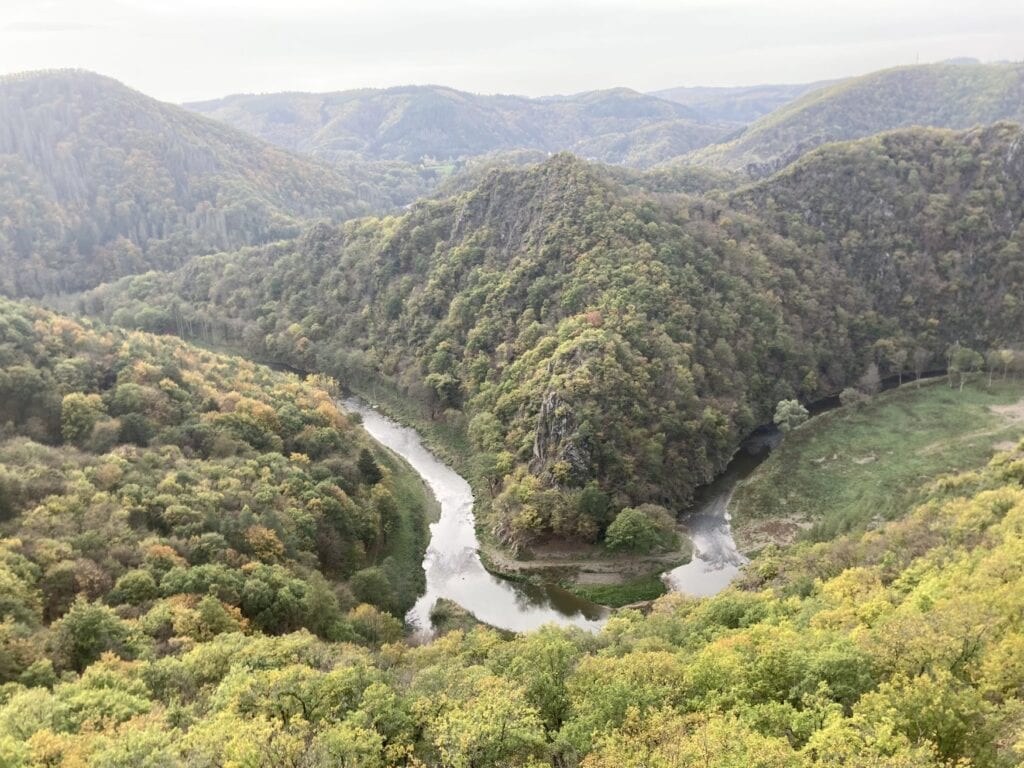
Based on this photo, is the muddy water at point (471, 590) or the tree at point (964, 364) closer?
the muddy water at point (471, 590)

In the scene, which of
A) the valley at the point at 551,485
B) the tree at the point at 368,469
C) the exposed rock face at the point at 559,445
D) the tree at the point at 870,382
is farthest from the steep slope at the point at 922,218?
the tree at the point at 368,469

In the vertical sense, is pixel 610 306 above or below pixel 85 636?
above

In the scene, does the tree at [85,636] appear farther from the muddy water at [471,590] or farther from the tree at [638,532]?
the tree at [638,532]

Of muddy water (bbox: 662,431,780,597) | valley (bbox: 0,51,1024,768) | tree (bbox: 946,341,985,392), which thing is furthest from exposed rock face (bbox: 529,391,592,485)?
tree (bbox: 946,341,985,392)

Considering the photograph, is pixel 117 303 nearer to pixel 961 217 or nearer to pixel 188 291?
pixel 188 291

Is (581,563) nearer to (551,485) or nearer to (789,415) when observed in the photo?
(551,485)

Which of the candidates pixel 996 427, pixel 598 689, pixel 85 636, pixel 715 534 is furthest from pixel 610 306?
pixel 85 636
